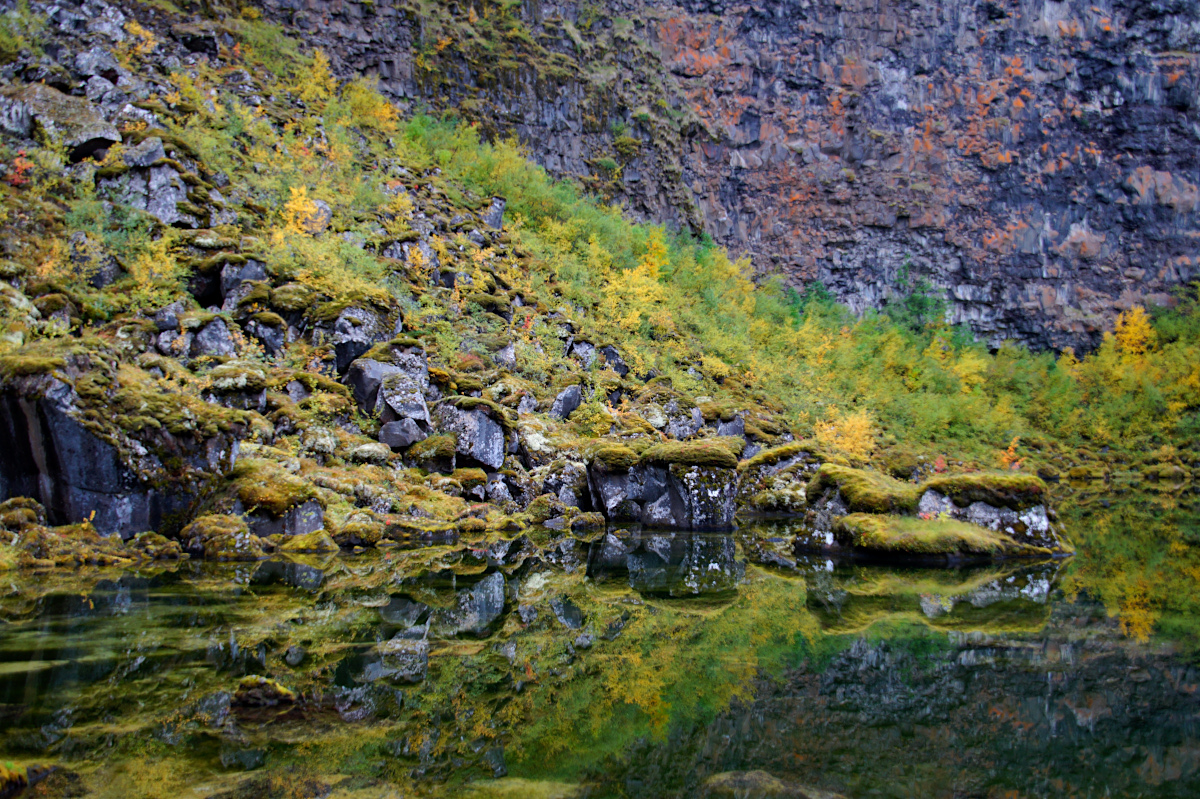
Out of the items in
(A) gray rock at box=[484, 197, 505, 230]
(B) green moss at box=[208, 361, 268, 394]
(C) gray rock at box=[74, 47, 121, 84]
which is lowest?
(B) green moss at box=[208, 361, 268, 394]

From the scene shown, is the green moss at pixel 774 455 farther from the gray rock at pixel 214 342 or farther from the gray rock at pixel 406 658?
the gray rock at pixel 406 658

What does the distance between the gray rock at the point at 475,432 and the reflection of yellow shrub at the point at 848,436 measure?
15.3 meters

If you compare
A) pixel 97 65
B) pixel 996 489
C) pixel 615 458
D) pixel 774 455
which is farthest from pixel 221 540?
pixel 97 65

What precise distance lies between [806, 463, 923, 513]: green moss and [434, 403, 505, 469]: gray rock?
7.04 meters

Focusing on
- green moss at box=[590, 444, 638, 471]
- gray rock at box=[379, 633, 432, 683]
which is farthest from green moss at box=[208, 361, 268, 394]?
gray rock at box=[379, 633, 432, 683]

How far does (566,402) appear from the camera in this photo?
1941 centimetres

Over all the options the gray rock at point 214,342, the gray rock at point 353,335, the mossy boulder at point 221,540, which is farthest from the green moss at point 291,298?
the mossy boulder at point 221,540

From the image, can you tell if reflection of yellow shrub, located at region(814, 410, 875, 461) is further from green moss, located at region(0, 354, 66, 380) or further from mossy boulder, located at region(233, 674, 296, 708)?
mossy boulder, located at region(233, 674, 296, 708)

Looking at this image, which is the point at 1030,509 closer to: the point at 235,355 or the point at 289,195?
the point at 235,355

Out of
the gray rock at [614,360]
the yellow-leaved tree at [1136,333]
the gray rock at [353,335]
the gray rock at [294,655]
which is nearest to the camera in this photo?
the gray rock at [294,655]

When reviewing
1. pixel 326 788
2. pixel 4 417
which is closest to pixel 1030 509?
pixel 326 788

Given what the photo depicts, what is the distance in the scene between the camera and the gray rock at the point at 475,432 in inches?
572

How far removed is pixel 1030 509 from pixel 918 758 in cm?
908

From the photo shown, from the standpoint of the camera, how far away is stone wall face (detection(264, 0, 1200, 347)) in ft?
141
